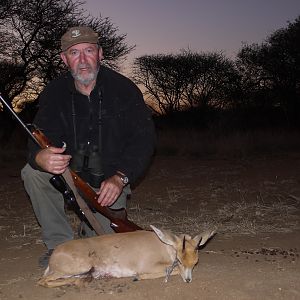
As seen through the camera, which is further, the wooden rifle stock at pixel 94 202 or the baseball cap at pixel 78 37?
the baseball cap at pixel 78 37

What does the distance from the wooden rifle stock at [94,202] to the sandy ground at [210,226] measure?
484 mm

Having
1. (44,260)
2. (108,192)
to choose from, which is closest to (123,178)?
(108,192)

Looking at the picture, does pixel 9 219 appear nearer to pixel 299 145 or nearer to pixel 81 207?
pixel 81 207

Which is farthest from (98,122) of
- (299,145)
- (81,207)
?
(299,145)

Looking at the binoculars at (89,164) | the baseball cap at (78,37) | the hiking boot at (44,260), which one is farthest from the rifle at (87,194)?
the baseball cap at (78,37)

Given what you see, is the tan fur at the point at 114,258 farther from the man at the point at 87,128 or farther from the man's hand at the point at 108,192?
the man at the point at 87,128

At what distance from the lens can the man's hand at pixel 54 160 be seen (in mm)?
3742

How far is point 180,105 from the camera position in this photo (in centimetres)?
2528

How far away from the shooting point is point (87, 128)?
13.8 feet

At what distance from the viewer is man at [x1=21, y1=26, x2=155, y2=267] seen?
13.5 feet

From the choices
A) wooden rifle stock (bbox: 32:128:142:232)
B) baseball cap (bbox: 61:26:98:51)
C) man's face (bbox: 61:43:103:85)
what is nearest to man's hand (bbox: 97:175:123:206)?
wooden rifle stock (bbox: 32:128:142:232)

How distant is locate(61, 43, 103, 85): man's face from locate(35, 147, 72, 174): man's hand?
25.2 inches

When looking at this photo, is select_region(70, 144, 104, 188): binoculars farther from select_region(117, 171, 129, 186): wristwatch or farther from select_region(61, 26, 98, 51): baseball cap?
select_region(61, 26, 98, 51): baseball cap

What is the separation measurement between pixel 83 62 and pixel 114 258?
1.49 metres
